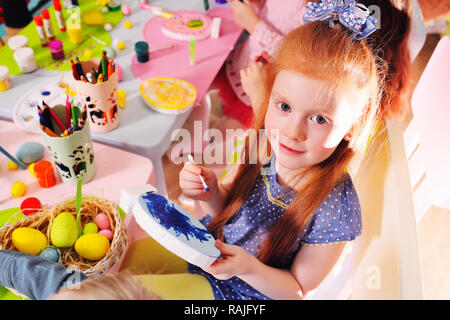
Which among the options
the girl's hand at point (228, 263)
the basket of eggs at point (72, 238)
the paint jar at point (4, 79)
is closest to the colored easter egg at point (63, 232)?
the basket of eggs at point (72, 238)

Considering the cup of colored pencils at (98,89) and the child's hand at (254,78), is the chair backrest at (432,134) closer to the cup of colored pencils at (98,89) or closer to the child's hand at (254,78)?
the child's hand at (254,78)

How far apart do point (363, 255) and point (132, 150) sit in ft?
1.66

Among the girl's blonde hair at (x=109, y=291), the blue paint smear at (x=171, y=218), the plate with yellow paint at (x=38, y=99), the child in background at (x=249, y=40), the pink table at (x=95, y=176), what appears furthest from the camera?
the child in background at (x=249, y=40)

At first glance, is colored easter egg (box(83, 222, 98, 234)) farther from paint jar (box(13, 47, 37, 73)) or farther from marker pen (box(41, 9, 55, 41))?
marker pen (box(41, 9, 55, 41))

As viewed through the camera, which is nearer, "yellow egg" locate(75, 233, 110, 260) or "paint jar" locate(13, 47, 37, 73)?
"yellow egg" locate(75, 233, 110, 260)

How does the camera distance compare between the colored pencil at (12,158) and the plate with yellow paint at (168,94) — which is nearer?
the colored pencil at (12,158)

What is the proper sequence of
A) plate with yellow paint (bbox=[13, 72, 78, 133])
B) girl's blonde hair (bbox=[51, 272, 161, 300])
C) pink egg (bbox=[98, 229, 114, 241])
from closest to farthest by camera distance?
girl's blonde hair (bbox=[51, 272, 161, 300]) < pink egg (bbox=[98, 229, 114, 241]) < plate with yellow paint (bbox=[13, 72, 78, 133])

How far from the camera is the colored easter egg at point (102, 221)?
2.04ft

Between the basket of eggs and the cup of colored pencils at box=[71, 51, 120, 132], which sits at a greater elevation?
the cup of colored pencils at box=[71, 51, 120, 132]

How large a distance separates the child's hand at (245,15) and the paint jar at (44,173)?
0.68m

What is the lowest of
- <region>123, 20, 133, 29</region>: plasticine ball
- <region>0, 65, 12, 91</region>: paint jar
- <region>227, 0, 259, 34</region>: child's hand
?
<region>0, 65, 12, 91</region>: paint jar

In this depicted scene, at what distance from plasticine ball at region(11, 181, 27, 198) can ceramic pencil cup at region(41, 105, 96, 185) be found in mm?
71

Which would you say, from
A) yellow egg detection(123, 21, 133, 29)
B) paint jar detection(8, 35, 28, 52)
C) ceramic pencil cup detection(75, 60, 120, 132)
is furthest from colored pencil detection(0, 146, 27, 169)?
yellow egg detection(123, 21, 133, 29)

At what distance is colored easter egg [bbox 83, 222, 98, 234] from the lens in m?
0.61
